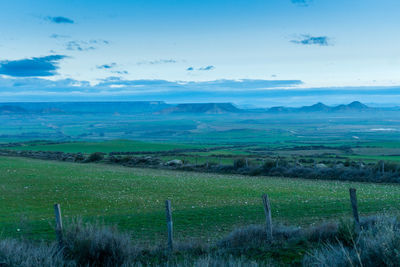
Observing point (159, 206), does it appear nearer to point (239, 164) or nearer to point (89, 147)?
point (239, 164)

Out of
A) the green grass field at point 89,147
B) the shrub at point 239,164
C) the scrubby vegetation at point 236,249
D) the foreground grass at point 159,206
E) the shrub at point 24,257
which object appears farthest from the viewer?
the green grass field at point 89,147

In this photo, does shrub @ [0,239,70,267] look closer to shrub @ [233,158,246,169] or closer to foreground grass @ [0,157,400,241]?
foreground grass @ [0,157,400,241]

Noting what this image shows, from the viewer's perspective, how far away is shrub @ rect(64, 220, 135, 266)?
9031 mm

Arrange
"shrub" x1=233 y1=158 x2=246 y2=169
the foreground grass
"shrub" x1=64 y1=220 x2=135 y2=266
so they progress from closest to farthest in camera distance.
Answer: "shrub" x1=64 y1=220 x2=135 y2=266 → the foreground grass → "shrub" x1=233 y1=158 x2=246 y2=169

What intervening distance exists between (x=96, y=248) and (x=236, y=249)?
3643 millimetres

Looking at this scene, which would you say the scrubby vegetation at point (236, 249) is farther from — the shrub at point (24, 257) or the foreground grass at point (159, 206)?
the foreground grass at point (159, 206)

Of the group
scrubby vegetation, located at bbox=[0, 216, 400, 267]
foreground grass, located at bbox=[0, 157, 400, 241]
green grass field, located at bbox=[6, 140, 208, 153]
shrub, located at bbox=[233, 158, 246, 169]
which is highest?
scrubby vegetation, located at bbox=[0, 216, 400, 267]

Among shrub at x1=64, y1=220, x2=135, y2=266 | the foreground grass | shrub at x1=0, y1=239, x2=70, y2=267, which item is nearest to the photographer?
shrub at x1=0, y1=239, x2=70, y2=267

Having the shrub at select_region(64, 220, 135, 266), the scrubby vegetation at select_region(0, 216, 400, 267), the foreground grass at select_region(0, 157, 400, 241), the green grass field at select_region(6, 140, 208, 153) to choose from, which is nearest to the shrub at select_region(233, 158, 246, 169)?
the foreground grass at select_region(0, 157, 400, 241)

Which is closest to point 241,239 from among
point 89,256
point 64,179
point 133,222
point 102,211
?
point 89,256

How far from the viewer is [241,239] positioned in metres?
10.9

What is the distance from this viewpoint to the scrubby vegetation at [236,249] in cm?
685

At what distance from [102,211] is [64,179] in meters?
14.7

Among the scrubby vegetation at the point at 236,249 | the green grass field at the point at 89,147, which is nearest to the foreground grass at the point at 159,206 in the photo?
the scrubby vegetation at the point at 236,249
